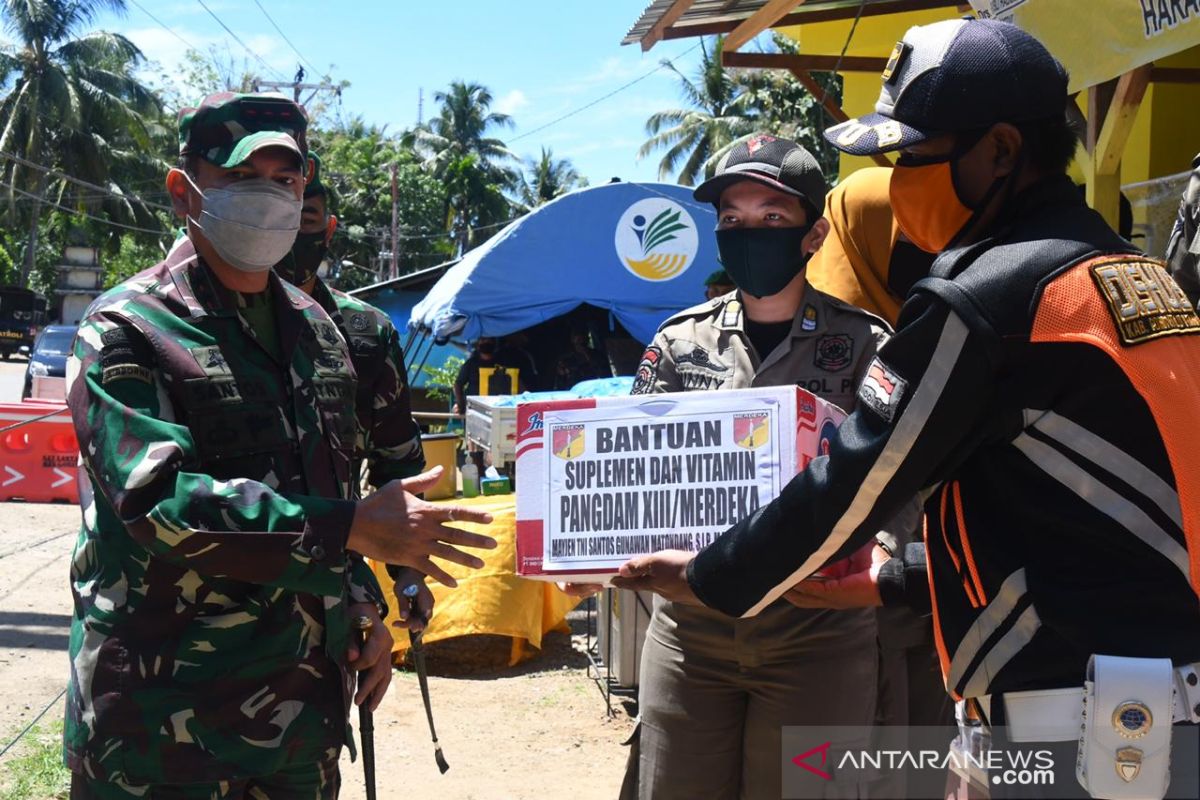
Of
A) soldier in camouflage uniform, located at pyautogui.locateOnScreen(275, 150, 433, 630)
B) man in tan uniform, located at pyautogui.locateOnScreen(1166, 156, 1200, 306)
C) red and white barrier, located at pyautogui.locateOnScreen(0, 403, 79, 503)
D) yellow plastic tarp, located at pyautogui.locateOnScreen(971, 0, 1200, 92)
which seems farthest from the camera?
red and white barrier, located at pyautogui.locateOnScreen(0, 403, 79, 503)

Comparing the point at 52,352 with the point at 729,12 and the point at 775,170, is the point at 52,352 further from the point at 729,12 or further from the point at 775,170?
the point at 775,170

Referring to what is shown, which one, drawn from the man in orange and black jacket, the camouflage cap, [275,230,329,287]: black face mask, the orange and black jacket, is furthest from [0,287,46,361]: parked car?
the orange and black jacket

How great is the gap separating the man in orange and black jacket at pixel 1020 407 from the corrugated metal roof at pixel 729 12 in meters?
6.08

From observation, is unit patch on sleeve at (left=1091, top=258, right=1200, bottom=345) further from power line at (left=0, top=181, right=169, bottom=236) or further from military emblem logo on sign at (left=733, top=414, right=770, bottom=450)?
power line at (left=0, top=181, right=169, bottom=236)

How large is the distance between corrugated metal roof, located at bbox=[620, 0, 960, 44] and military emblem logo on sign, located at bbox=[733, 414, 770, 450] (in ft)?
18.6

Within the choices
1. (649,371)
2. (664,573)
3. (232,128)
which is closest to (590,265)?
(649,371)

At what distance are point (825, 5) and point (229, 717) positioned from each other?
27.0 feet

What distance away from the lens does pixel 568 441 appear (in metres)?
2.79

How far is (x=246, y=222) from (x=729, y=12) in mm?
6469

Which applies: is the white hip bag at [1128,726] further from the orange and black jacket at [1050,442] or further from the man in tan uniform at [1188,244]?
the man in tan uniform at [1188,244]

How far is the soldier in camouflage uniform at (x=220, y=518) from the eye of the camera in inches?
87.4

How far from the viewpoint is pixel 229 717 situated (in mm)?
2385

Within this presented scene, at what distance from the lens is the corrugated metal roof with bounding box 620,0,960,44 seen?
319 inches

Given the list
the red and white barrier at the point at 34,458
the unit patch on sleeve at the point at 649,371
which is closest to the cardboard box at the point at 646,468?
the unit patch on sleeve at the point at 649,371
